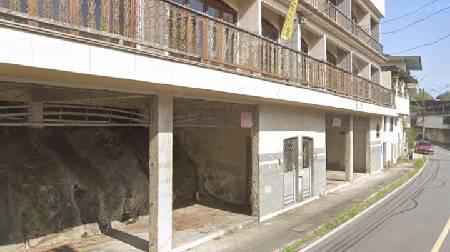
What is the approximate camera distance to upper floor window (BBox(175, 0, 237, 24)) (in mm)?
11359

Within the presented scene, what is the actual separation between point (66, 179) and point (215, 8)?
5990mm

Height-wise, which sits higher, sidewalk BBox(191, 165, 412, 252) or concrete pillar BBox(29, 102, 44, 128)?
concrete pillar BBox(29, 102, 44, 128)

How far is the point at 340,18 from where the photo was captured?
19.1 meters

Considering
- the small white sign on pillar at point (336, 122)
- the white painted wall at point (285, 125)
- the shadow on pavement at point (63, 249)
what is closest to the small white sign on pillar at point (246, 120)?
the white painted wall at point (285, 125)

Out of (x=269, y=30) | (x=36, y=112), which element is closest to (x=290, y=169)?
(x=269, y=30)

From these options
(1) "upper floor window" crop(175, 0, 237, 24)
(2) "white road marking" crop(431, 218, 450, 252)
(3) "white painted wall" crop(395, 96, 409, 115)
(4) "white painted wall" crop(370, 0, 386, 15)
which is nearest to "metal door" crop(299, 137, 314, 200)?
(2) "white road marking" crop(431, 218, 450, 252)

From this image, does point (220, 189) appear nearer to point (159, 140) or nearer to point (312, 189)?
point (312, 189)

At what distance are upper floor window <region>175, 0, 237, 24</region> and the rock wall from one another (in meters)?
4.34

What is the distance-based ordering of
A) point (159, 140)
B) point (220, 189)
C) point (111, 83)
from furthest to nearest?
point (220, 189) < point (159, 140) < point (111, 83)

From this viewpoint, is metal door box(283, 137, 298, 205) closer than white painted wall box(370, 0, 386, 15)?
Yes

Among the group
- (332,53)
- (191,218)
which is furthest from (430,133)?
(191,218)

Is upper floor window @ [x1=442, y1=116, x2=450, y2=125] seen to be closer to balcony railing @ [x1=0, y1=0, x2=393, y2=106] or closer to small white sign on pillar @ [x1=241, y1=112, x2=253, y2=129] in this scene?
balcony railing @ [x1=0, y1=0, x2=393, y2=106]

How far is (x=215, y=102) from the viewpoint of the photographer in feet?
35.5

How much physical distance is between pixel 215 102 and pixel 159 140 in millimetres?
2762
